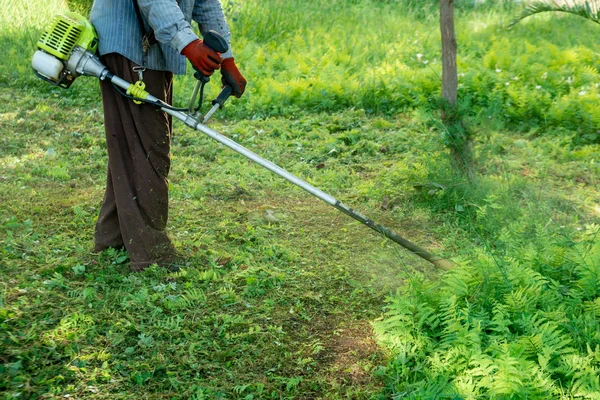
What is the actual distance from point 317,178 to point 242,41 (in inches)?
141

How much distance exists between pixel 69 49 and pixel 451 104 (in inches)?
105

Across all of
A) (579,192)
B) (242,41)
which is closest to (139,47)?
(579,192)

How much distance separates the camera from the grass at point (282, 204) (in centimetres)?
323

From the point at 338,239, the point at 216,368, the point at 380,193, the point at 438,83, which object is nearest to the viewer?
the point at 216,368

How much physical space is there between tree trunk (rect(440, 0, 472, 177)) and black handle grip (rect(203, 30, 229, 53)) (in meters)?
2.01

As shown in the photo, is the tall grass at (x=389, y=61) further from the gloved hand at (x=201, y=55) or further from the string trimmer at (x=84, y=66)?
the gloved hand at (x=201, y=55)

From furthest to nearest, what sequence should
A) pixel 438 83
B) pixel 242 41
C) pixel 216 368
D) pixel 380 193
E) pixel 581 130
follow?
pixel 242 41 → pixel 438 83 → pixel 581 130 → pixel 380 193 → pixel 216 368

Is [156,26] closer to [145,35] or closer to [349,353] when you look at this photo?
[145,35]

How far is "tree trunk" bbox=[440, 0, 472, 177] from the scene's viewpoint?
4.93m

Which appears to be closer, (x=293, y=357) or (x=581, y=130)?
(x=293, y=357)

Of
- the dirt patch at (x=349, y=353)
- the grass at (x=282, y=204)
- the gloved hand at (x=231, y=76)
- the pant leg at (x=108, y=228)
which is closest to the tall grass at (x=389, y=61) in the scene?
the grass at (x=282, y=204)

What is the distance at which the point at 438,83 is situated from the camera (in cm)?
725

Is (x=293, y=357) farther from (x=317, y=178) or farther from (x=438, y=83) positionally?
(x=438, y=83)

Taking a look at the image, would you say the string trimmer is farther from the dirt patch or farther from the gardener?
the dirt patch
